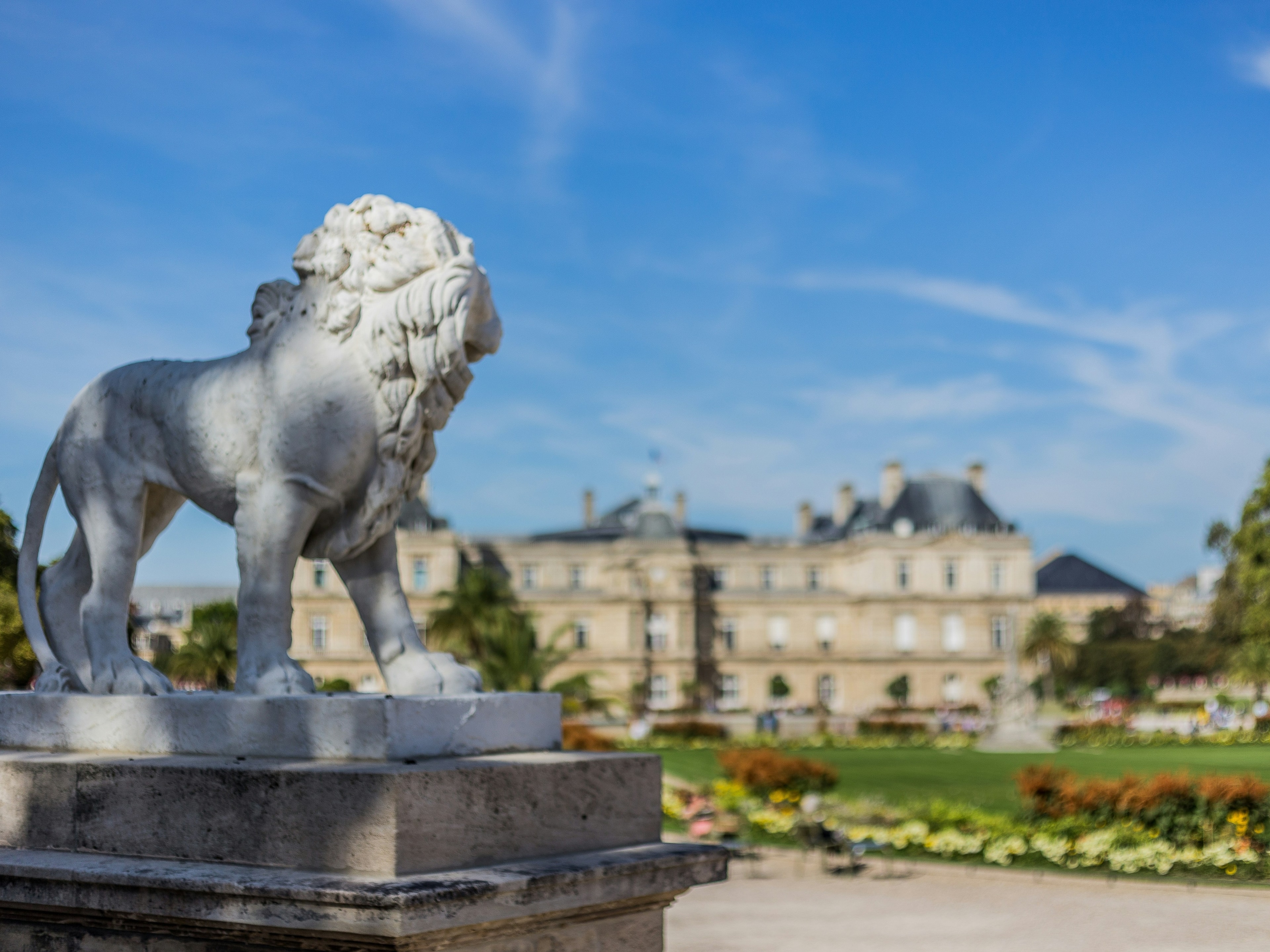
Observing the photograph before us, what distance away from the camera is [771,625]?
183 ft

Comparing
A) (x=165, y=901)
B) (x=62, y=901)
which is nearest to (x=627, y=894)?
(x=165, y=901)

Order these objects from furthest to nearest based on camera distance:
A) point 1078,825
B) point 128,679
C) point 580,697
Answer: point 580,697, point 1078,825, point 128,679

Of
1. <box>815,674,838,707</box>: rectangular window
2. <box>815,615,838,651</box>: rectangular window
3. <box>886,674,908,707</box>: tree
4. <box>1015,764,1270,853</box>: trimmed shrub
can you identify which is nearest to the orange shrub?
<box>1015,764,1270,853</box>: trimmed shrub

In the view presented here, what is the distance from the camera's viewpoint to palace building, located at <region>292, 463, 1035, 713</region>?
5347cm

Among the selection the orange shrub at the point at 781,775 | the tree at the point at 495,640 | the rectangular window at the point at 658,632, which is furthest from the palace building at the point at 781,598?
the orange shrub at the point at 781,775

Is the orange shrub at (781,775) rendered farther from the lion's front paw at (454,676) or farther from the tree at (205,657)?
the tree at (205,657)

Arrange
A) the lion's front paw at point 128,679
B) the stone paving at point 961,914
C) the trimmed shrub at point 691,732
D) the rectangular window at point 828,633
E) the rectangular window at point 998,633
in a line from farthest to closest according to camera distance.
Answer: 1. the rectangular window at point 828,633
2. the rectangular window at point 998,633
3. the trimmed shrub at point 691,732
4. the stone paving at point 961,914
5. the lion's front paw at point 128,679

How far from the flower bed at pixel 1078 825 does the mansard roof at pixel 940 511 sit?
142 ft

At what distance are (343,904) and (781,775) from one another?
12.7m

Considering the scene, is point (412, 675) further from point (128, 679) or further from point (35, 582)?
point (35, 582)

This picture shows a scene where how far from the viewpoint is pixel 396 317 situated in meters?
3.54

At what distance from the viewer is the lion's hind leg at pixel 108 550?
151 inches

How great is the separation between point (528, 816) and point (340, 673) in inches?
1924

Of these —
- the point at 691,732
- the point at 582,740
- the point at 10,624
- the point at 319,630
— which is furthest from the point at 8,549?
the point at 319,630
